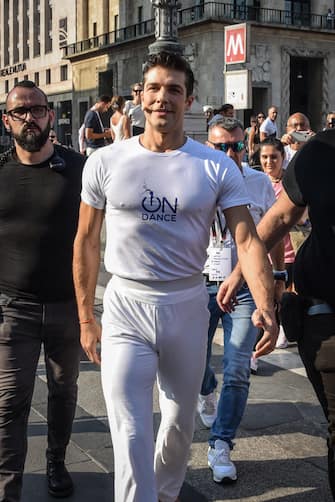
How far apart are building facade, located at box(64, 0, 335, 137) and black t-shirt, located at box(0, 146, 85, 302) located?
1288 inches

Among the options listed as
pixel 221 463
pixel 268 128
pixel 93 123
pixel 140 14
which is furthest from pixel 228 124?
pixel 140 14

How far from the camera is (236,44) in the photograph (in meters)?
10.2

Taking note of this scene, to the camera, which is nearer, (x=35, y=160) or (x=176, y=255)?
(x=176, y=255)

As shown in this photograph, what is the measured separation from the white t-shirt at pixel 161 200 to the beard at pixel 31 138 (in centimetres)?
63

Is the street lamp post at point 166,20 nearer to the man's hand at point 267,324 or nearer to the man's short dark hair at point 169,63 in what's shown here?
the man's short dark hair at point 169,63

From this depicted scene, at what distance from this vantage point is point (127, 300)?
3.13m

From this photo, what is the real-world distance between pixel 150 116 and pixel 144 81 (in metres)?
0.17

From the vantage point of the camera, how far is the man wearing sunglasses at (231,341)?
4.09 metres

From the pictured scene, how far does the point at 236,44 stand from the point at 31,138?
280 inches

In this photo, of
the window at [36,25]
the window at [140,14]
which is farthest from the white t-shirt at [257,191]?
the window at [36,25]

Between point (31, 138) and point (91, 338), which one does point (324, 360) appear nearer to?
point (91, 338)

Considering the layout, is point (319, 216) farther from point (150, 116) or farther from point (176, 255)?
point (150, 116)

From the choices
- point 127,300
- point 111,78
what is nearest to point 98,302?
point 127,300

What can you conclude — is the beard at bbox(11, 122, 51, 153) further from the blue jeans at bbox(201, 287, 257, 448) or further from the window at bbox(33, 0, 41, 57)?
the window at bbox(33, 0, 41, 57)
